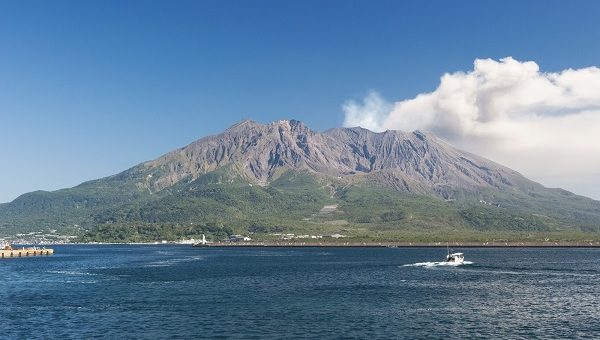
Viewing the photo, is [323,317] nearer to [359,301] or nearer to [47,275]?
[359,301]

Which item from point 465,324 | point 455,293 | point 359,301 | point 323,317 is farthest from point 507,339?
point 455,293

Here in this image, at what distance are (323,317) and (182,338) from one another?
891 inches

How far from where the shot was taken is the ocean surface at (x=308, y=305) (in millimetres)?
73812

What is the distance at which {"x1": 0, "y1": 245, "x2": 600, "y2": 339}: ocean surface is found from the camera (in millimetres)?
73812

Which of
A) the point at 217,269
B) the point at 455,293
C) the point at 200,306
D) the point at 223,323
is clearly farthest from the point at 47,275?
the point at 455,293

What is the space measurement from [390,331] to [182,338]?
2653 cm

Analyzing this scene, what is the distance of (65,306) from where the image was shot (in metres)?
96.6

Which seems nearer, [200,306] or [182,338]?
[182,338]

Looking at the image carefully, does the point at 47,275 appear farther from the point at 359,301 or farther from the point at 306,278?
the point at 359,301

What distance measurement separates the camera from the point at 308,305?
3787 inches

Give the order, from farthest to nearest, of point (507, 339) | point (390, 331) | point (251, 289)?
point (251, 289)
point (390, 331)
point (507, 339)

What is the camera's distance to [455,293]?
11038 centimetres

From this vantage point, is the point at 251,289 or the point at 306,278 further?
the point at 306,278

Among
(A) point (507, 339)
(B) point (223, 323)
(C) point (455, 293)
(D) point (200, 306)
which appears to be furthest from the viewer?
(C) point (455, 293)
